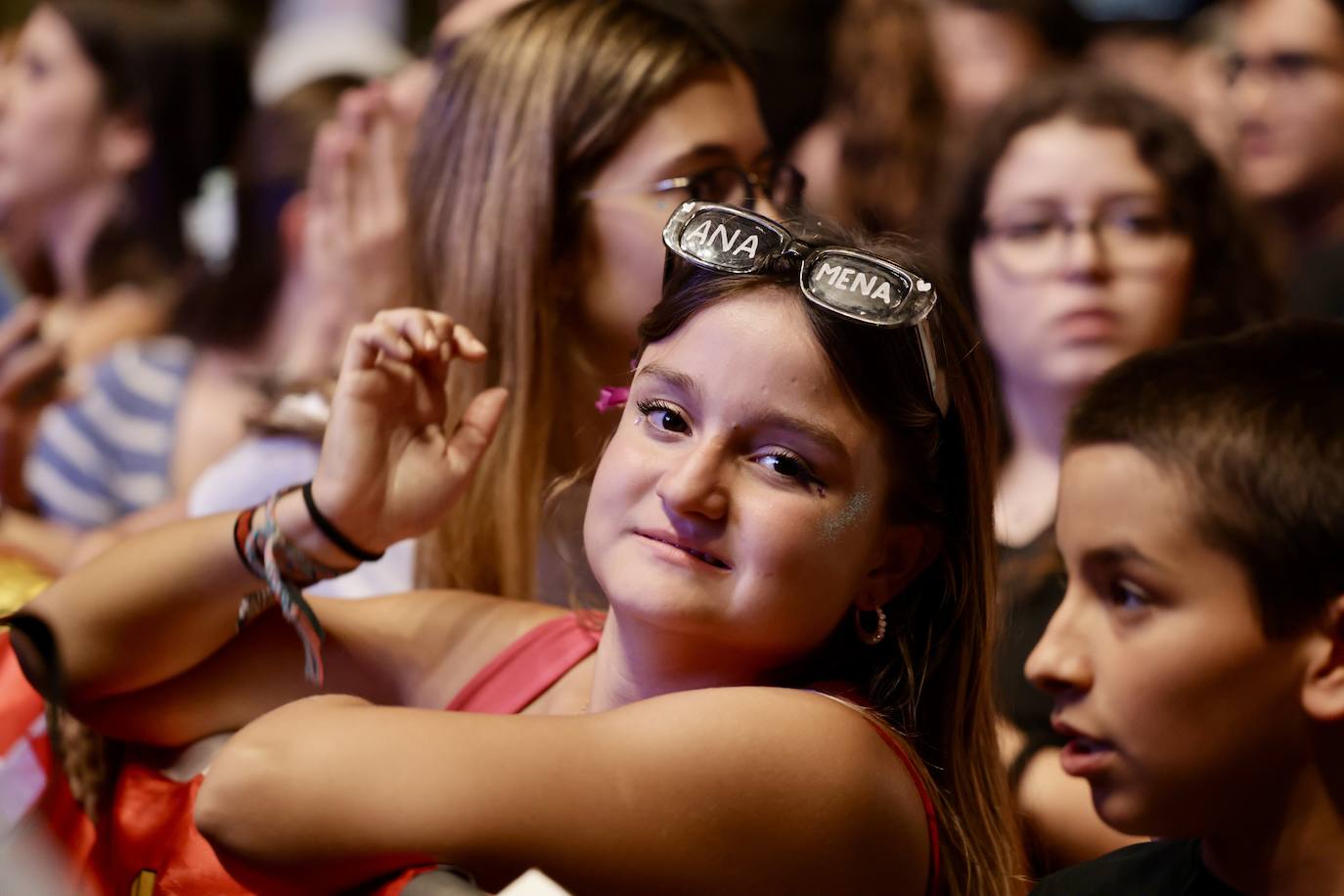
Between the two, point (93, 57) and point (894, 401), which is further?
point (93, 57)

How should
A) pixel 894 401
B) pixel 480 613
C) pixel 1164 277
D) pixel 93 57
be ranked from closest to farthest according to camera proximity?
pixel 894 401
pixel 480 613
pixel 1164 277
pixel 93 57

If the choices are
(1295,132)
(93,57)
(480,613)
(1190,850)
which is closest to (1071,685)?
(1190,850)

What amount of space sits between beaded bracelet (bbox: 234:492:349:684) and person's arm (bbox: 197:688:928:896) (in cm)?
28

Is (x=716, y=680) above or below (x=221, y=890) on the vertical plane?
above

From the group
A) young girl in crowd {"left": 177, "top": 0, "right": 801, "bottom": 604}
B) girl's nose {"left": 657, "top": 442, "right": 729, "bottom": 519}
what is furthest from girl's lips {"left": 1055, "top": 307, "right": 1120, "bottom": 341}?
girl's nose {"left": 657, "top": 442, "right": 729, "bottom": 519}

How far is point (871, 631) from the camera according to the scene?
5.19 ft

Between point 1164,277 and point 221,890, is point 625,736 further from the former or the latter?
point 1164,277

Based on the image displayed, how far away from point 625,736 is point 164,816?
0.59 metres

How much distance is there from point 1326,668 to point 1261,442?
185 millimetres

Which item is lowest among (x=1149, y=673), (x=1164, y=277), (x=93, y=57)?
(x=93, y=57)

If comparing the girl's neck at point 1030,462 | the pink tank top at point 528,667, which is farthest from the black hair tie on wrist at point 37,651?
the girl's neck at point 1030,462

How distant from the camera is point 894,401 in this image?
151 centimetres

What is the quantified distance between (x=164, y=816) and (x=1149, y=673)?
3.26ft

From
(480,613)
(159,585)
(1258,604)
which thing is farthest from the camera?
(480,613)
